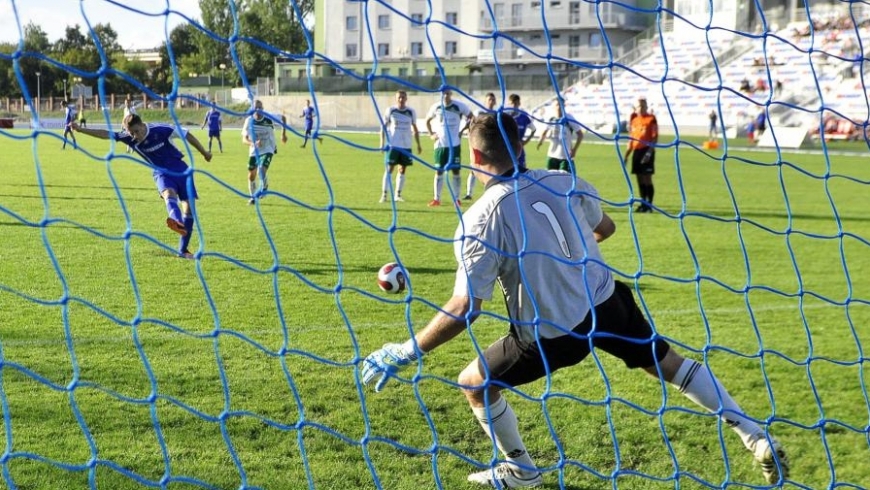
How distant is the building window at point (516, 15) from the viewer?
197ft

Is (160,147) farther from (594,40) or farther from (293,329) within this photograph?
(594,40)

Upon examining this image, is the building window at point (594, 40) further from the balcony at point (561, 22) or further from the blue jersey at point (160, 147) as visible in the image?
the blue jersey at point (160, 147)

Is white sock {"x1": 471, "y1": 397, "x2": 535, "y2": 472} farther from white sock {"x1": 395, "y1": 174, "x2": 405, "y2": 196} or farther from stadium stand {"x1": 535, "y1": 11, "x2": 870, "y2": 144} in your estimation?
stadium stand {"x1": 535, "y1": 11, "x2": 870, "y2": 144}

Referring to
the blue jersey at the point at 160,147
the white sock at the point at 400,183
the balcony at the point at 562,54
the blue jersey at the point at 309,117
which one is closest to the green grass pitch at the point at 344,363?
the blue jersey at the point at 160,147

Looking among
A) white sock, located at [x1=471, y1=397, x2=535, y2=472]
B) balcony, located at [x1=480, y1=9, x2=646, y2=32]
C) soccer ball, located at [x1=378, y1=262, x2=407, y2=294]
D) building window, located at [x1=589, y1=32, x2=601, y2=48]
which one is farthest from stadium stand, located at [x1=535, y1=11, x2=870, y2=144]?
white sock, located at [x1=471, y1=397, x2=535, y2=472]

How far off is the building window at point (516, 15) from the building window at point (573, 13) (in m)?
3.01

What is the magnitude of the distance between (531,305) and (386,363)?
23.2 inches

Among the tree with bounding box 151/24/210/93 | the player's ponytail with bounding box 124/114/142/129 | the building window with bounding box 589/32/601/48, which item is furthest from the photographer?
the tree with bounding box 151/24/210/93

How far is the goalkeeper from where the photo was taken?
141 inches

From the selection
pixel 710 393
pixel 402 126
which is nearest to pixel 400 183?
pixel 402 126

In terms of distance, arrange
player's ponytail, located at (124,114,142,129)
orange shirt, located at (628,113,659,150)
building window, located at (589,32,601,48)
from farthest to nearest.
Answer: building window, located at (589,32,601,48) → orange shirt, located at (628,113,659,150) → player's ponytail, located at (124,114,142,129)

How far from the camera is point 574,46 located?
197 feet

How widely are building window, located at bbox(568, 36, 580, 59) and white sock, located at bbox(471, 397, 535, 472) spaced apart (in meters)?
56.3

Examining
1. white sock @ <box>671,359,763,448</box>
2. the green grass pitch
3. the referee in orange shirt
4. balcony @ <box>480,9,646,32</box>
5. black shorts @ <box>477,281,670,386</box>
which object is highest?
balcony @ <box>480,9,646,32</box>
